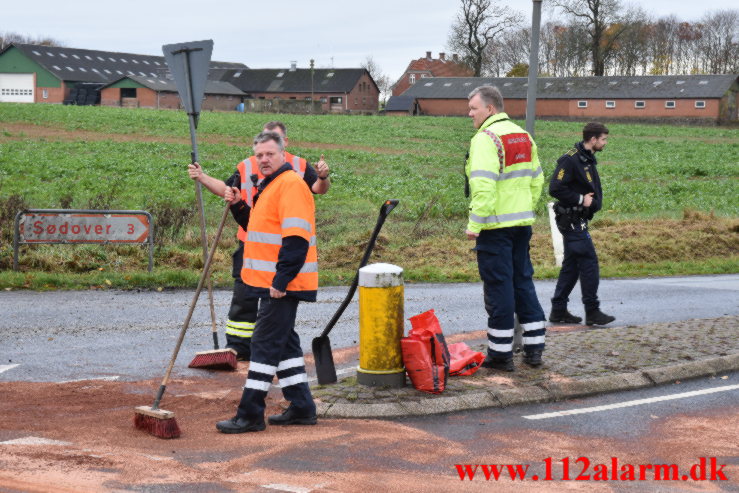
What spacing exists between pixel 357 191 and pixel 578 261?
684 inches

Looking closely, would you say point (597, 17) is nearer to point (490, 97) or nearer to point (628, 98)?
point (628, 98)

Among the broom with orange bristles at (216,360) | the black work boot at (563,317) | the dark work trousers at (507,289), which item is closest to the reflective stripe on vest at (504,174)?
the dark work trousers at (507,289)

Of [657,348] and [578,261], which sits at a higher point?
[578,261]

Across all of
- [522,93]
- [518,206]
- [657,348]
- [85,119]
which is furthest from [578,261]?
[522,93]

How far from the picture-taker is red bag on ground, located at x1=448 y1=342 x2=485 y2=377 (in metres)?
7.78

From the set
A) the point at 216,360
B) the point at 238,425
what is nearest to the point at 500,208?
the point at 216,360

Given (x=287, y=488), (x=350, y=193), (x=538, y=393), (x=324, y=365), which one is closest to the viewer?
(x=287, y=488)

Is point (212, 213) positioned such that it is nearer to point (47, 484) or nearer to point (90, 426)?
point (90, 426)

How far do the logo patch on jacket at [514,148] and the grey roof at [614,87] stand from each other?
3197 inches

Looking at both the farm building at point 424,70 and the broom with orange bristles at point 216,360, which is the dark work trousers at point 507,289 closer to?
the broom with orange bristles at point 216,360

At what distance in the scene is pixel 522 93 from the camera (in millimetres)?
91125

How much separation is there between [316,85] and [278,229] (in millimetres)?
106979

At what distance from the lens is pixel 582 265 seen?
1054 centimetres

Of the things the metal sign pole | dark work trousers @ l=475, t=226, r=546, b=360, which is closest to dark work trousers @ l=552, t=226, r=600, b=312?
dark work trousers @ l=475, t=226, r=546, b=360
